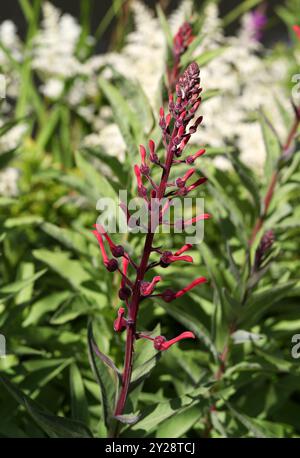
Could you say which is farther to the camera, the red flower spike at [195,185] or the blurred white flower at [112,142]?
the blurred white flower at [112,142]

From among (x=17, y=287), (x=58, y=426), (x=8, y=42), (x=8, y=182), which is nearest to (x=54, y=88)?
(x=8, y=42)

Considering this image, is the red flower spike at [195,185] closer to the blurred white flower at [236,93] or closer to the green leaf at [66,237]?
the green leaf at [66,237]

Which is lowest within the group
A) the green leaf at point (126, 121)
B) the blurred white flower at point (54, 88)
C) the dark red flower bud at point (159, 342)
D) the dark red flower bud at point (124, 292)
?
the dark red flower bud at point (159, 342)

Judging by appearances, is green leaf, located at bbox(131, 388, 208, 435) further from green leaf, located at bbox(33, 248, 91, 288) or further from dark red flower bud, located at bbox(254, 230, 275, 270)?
green leaf, located at bbox(33, 248, 91, 288)

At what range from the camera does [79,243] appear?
184cm

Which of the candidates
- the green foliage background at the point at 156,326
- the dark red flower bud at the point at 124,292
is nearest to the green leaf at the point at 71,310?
the green foliage background at the point at 156,326

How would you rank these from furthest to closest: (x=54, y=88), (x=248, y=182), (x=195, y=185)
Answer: (x=54, y=88)
(x=248, y=182)
(x=195, y=185)

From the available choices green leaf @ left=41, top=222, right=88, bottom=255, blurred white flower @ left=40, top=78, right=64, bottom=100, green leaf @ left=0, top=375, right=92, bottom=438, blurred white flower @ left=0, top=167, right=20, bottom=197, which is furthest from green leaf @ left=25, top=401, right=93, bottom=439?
blurred white flower @ left=40, top=78, right=64, bottom=100

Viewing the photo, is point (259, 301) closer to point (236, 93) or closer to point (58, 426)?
point (58, 426)

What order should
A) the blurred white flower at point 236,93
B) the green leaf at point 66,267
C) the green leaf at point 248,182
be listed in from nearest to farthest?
the green leaf at point 248,182, the green leaf at point 66,267, the blurred white flower at point 236,93

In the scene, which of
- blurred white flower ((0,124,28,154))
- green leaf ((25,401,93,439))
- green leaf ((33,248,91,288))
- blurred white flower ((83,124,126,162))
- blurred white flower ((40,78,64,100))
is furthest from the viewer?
blurred white flower ((40,78,64,100))

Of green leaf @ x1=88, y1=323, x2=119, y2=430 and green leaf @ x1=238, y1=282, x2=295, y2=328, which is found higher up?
green leaf @ x1=238, y1=282, x2=295, y2=328

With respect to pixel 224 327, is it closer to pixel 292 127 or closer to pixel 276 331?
pixel 276 331
